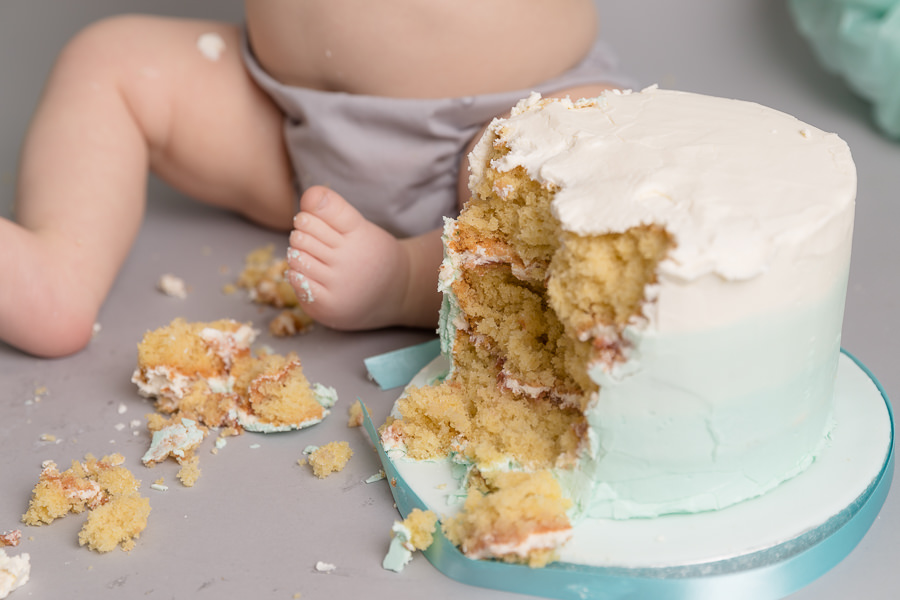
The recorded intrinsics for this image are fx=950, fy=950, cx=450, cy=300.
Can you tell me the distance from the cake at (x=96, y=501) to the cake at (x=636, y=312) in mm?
253

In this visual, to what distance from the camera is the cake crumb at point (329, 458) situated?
3.16 ft

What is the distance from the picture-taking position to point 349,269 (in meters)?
1.10

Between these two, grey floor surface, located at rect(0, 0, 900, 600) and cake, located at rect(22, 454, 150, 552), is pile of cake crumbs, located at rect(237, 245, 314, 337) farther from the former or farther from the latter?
cake, located at rect(22, 454, 150, 552)

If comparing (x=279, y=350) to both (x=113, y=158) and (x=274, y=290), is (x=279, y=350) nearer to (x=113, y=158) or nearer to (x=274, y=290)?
(x=274, y=290)

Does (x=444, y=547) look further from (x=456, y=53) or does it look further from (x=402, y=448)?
(x=456, y=53)

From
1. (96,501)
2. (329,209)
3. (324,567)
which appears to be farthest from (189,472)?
(329,209)

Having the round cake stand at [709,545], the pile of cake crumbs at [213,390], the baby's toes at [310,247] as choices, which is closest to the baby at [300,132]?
the baby's toes at [310,247]

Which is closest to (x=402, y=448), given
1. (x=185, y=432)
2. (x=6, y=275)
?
(x=185, y=432)

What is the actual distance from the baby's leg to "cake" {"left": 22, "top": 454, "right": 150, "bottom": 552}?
0.81 feet

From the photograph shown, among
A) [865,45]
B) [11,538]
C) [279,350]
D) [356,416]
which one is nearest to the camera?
[11,538]

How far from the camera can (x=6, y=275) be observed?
1.09m

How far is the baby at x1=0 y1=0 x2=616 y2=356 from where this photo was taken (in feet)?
3.69

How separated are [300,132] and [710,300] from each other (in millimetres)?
719

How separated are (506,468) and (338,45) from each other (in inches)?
24.5
